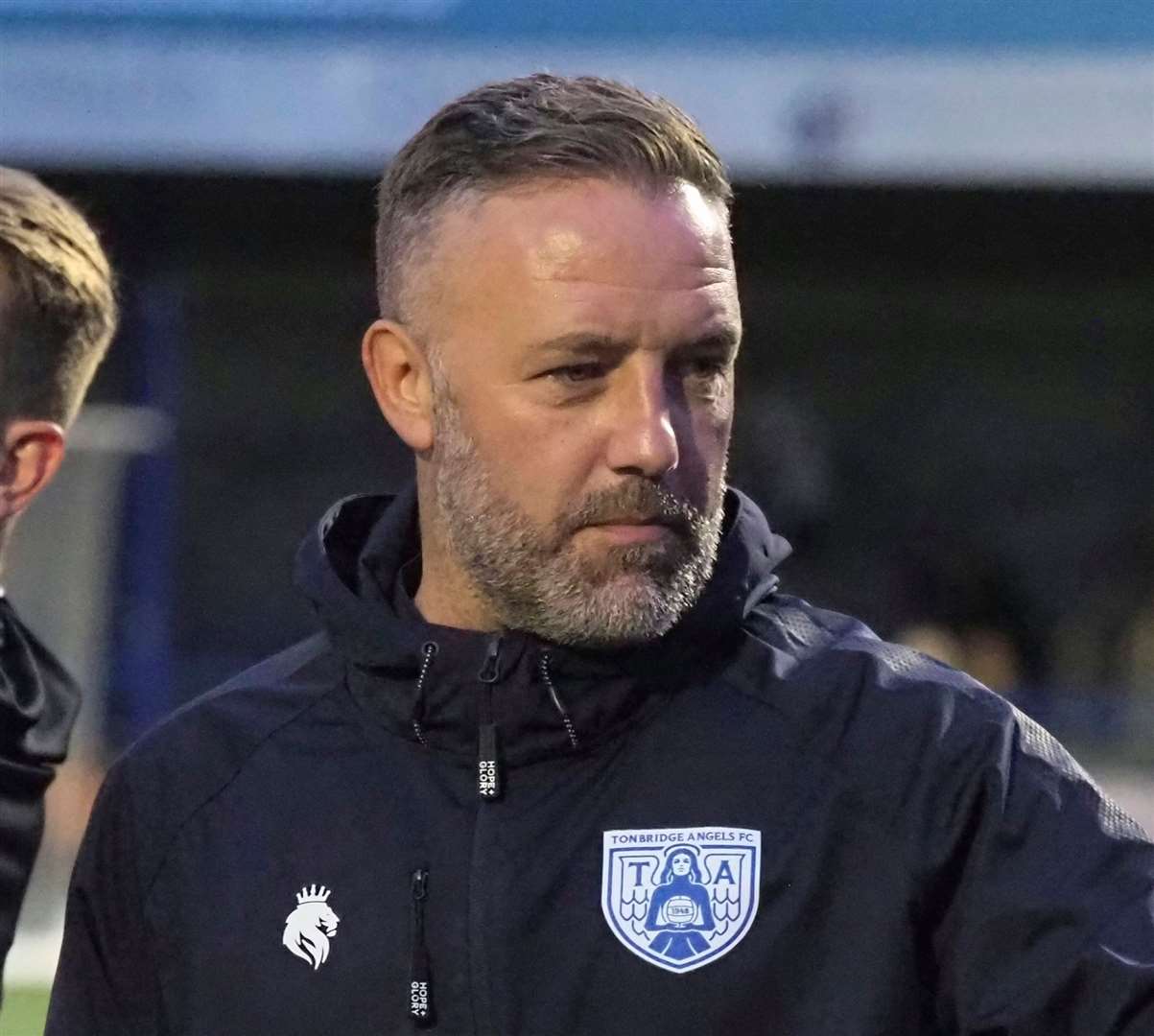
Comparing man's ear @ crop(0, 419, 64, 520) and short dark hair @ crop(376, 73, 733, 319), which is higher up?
short dark hair @ crop(376, 73, 733, 319)

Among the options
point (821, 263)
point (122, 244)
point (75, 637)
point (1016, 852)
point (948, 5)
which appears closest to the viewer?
point (1016, 852)

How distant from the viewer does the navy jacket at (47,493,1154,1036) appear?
6.54 ft

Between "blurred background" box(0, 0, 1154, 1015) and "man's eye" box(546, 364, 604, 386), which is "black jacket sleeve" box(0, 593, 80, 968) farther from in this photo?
"blurred background" box(0, 0, 1154, 1015)

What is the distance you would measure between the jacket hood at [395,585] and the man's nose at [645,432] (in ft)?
0.48

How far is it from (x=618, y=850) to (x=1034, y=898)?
14.9 inches

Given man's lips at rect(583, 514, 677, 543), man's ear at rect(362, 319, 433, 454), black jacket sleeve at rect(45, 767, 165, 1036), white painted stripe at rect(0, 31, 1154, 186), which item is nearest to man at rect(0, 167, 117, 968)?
black jacket sleeve at rect(45, 767, 165, 1036)

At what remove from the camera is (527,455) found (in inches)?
86.2

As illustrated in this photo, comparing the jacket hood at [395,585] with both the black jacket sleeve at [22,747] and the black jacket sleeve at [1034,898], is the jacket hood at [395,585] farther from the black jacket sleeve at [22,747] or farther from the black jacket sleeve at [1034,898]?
the black jacket sleeve at [22,747]

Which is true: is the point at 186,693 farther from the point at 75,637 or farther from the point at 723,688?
the point at 723,688

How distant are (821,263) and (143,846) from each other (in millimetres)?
12481

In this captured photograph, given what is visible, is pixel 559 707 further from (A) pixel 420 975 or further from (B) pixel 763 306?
(B) pixel 763 306

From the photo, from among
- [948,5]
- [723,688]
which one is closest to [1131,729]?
[948,5]

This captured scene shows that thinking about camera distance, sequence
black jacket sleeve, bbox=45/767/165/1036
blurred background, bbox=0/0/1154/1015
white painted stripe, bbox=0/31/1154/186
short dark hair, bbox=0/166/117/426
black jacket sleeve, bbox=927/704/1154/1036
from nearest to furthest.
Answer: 1. black jacket sleeve, bbox=927/704/1154/1036
2. black jacket sleeve, bbox=45/767/165/1036
3. short dark hair, bbox=0/166/117/426
4. blurred background, bbox=0/0/1154/1015
5. white painted stripe, bbox=0/31/1154/186

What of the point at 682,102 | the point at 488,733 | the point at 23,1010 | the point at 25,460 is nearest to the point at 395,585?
the point at 488,733
